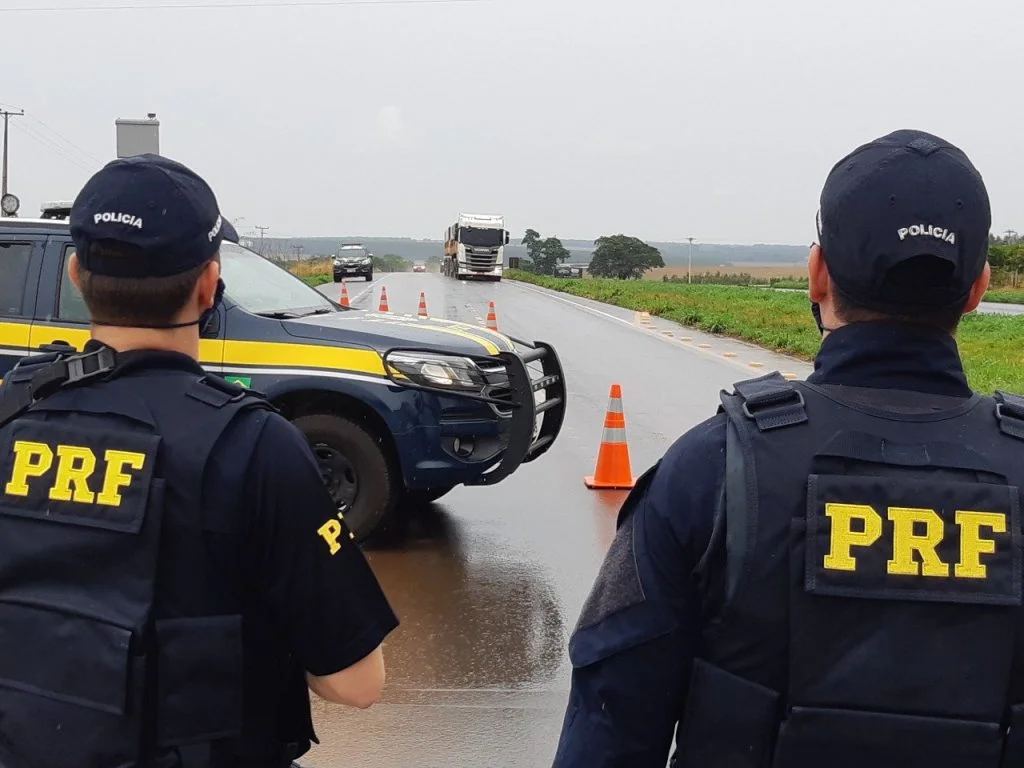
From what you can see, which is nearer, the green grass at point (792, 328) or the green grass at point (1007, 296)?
the green grass at point (792, 328)

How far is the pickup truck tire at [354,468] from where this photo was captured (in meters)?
6.10

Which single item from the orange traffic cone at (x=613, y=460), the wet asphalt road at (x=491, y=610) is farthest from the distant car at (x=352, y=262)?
the orange traffic cone at (x=613, y=460)

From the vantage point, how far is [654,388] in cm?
1384

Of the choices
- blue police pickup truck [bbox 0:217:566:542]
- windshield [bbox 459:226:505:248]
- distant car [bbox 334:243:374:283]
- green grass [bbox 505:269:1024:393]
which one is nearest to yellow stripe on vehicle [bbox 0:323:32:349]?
blue police pickup truck [bbox 0:217:566:542]

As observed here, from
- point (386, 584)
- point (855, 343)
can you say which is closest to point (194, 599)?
point (855, 343)

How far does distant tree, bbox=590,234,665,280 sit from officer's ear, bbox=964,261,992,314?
4541 inches

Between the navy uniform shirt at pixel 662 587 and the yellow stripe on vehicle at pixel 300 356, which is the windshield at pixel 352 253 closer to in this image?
the yellow stripe on vehicle at pixel 300 356

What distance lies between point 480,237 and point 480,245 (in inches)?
18.1

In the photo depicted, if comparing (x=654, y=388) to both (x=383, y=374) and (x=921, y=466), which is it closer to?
Answer: (x=383, y=374)

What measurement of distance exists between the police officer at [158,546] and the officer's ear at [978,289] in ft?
3.69

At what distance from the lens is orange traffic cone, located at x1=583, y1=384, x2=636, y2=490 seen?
8203 mm

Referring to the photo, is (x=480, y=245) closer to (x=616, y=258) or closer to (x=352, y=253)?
(x=352, y=253)

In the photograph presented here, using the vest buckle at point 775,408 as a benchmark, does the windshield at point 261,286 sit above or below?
below

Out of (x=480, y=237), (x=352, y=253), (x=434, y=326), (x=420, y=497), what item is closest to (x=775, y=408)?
(x=434, y=326)
